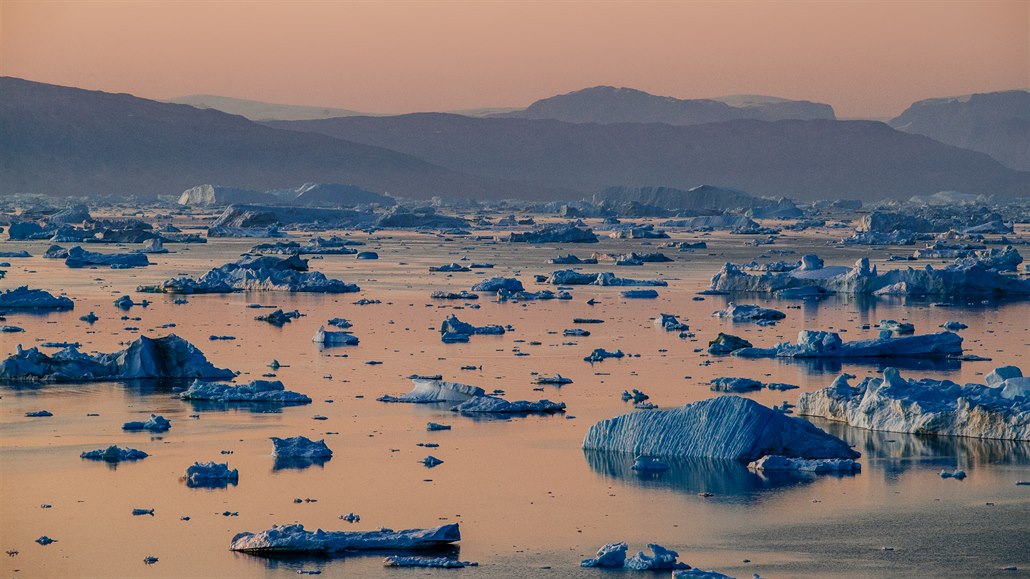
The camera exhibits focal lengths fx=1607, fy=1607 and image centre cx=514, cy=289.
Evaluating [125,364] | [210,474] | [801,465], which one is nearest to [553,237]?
[125,364]

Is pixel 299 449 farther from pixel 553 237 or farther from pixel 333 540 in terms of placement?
pixel 553 237

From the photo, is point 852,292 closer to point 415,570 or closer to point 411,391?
point 411,391

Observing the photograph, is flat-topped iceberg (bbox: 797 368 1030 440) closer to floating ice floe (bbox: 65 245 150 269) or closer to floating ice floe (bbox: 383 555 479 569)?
floating ice floe (bbox: 383 555 479 569)

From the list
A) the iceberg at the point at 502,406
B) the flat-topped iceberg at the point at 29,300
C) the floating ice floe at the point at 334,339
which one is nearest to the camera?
the iceberg at the point at 502,406

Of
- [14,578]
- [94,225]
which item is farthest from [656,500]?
[94,225]

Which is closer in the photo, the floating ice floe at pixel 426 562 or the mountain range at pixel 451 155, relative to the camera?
the floating ice floe at pixel 426 562

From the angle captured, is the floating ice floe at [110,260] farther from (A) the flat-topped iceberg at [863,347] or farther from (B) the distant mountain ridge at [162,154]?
(B) the distant mountain ridge at [162,154]

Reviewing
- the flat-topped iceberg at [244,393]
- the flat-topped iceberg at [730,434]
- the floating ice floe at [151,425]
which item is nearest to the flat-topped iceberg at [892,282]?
the flat-topped iceberg at [244,393]
